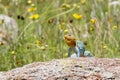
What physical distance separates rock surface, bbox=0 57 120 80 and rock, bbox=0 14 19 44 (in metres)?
2.67

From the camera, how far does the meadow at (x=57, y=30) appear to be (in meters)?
4.99

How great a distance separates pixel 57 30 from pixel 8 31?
0.63 meters

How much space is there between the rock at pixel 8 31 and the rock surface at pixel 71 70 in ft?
8.75

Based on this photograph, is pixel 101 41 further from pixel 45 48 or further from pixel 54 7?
pixel 54 7

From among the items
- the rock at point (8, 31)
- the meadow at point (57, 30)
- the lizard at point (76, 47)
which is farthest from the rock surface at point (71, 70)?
the rock at point (8, 31)

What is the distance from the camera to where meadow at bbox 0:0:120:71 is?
4.99 m

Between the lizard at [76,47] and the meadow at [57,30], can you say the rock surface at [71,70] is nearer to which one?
the lizard at [76,47]

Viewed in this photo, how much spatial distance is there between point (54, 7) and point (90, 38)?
1.73m

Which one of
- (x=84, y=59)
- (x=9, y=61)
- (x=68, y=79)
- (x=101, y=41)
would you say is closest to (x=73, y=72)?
(x=68, y=79)

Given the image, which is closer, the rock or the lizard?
the lizard

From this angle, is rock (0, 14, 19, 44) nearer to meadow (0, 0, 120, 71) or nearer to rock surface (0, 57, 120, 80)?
meadow (0, 0, 120, 71)

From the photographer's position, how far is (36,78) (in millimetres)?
2611

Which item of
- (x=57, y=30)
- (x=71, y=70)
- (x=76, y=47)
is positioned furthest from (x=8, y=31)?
(x=71, y=70)

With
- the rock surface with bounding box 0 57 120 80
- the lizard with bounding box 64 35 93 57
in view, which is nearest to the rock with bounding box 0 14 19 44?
the lizard with bounding box 64 35 93 57
